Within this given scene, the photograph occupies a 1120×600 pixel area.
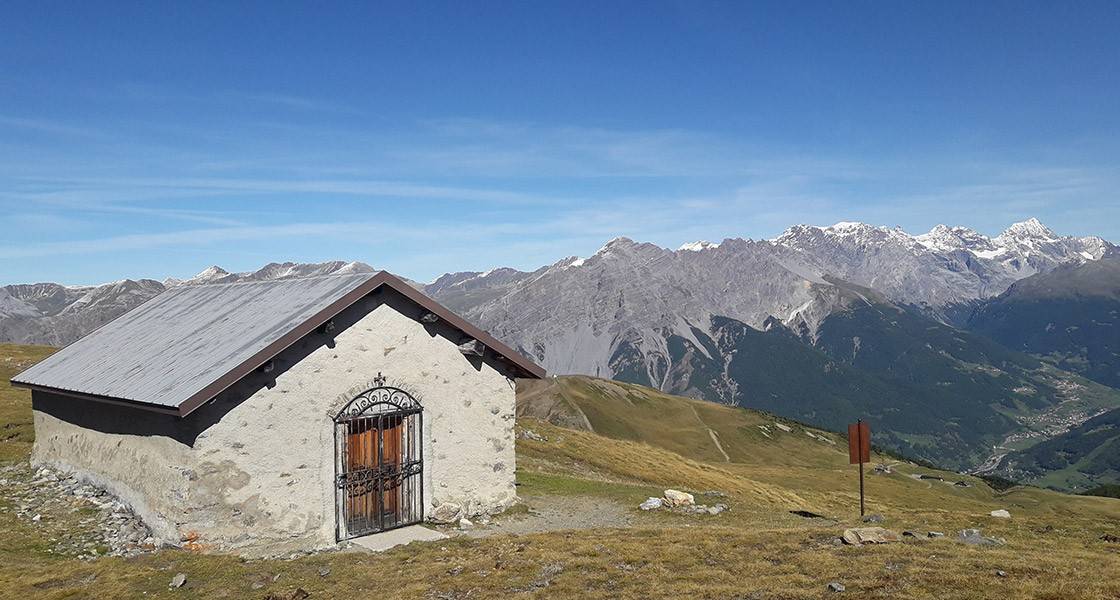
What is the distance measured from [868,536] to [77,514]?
23925 millimetres

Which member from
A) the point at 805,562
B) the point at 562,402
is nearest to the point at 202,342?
the point at 805,562

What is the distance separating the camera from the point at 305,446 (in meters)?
21.0

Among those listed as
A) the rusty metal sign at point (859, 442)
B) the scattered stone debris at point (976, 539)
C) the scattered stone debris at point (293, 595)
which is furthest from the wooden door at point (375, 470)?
the scattered stone debris at point (976, 539)

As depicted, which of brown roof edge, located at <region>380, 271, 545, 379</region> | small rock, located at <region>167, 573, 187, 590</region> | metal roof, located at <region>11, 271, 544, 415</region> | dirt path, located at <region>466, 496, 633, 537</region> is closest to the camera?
small rock, located at <region>167, 573, 187, 590</region>

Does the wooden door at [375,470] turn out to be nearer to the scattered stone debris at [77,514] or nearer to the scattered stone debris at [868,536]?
the scattered stone debris at [77,514]

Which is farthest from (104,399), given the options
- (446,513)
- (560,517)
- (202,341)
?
(560,517)

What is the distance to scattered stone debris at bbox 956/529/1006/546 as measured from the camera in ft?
67.7

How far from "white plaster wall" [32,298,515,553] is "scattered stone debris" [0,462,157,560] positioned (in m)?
0.63

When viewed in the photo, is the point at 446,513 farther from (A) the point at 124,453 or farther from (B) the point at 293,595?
(A) the point at 124,453

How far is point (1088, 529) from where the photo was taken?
2656cm

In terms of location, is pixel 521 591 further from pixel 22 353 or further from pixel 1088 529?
pixel 22 353

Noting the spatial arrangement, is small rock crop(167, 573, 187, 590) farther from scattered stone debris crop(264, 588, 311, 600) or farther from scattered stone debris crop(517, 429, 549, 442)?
scattered stone debris crop(517, 429, 549, 442)

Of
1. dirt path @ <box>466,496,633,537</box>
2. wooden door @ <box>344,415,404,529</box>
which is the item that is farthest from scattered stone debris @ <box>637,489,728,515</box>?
wooden door @ <box>344,415,404,529</box>

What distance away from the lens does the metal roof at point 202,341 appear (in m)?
19.8
